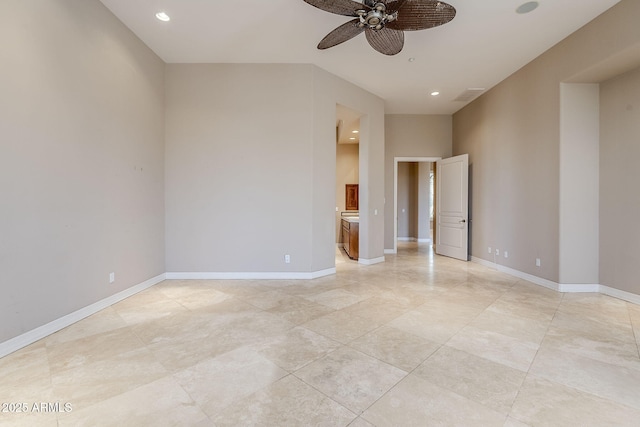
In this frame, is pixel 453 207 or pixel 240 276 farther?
pixel 453 207

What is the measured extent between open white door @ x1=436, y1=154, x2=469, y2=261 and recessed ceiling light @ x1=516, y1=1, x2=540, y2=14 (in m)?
3.18

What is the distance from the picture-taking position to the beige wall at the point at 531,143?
3285 millimetres

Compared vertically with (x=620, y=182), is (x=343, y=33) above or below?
above

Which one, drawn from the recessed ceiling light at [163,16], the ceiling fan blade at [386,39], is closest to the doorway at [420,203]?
the ceiling fan blade at [386,39]

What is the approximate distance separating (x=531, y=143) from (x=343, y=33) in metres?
3.59

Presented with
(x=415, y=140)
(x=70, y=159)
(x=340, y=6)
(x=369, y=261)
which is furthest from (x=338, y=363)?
(x=415, y=140)

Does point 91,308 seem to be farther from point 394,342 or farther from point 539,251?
point 539,251

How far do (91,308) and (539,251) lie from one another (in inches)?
242

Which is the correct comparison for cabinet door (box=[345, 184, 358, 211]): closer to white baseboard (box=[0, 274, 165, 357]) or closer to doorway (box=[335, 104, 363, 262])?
doorway (box=[335, 104, 363, 262])

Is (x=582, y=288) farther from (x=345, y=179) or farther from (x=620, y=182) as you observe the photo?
(x=345, y=179)

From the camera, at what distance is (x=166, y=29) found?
3604 millimetres

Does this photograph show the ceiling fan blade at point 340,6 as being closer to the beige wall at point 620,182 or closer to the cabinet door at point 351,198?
the beige wall at point 620,182

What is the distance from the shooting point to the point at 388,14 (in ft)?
8.48

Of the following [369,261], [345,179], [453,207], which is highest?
[345,179]
